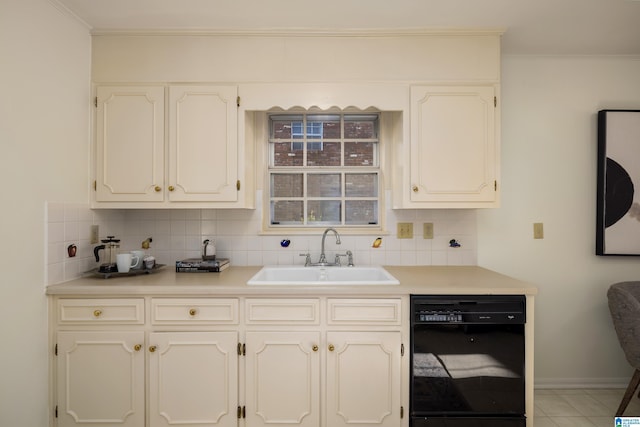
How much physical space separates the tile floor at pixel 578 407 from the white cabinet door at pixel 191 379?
1.86 meters

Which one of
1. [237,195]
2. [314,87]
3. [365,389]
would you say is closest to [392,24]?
[314,87]

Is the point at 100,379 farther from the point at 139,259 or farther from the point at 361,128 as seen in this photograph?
the point at 361,128

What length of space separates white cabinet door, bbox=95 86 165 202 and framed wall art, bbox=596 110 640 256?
3.00 meters

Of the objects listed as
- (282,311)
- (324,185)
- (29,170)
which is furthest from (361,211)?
(29,170)

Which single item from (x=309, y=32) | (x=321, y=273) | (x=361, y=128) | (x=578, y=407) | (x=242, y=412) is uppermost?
(x=309, y=32)

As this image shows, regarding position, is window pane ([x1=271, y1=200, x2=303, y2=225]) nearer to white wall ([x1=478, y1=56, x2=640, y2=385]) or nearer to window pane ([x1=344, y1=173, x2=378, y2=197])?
window pane ([x1=344, y1=173, x2=378, y2=197])

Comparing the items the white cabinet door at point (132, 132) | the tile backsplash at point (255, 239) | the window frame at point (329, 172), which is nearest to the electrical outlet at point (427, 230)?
the tile backsplash at point (255, 239)

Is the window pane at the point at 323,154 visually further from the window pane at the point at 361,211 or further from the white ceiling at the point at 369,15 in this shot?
the white ceiling at the point at 369,15

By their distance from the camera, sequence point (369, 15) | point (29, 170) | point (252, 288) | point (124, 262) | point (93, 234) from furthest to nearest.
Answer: point (93, 234) → point (124, 262) → point (369, 15) → point (252, 288) → point (29, 170)

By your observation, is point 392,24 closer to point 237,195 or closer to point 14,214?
point 237,195

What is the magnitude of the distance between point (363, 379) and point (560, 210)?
1902 millimetres

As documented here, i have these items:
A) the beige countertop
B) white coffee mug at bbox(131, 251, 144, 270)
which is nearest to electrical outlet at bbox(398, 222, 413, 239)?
the beige countertop

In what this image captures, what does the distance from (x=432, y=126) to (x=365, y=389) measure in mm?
1553

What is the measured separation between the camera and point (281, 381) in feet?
6.35
